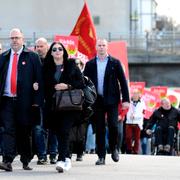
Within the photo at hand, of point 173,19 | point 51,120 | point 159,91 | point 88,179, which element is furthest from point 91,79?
point 173,19

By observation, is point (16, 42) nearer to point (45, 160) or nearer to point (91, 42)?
point (45, 160)

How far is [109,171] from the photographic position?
11.9 meters

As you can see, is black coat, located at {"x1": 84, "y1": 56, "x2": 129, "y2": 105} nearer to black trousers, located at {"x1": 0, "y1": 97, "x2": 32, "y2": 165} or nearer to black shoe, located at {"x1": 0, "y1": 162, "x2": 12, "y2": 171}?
black trousers, located at {"x1": 0, "y1": 97, "x2": 32, "y2": 165}

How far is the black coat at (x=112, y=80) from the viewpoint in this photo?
40.7ft

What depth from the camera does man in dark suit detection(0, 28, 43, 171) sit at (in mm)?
11336

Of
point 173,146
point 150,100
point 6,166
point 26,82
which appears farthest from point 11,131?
point 150,100

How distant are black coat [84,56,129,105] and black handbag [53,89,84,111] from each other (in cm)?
115

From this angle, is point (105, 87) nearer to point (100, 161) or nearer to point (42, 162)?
point (100, 161)

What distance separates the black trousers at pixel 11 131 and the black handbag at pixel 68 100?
61cm

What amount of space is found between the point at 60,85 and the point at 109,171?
1.56 metres

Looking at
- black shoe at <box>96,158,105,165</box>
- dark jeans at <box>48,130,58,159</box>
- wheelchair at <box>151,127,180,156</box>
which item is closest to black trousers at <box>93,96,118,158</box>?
black shoe at <box>96,158,105,165</box>

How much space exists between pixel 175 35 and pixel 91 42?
65.2 ft

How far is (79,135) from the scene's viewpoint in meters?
13.5

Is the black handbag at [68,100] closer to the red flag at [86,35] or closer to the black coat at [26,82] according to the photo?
the black coat at [26,82]
